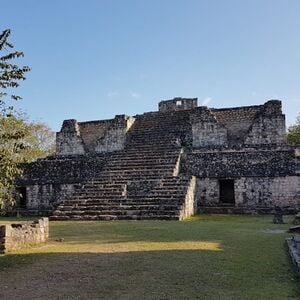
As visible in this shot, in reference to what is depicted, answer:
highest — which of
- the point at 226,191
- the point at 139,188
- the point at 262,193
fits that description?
the point at 139,188

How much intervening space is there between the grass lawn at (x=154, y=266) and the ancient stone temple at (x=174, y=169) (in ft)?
14.5

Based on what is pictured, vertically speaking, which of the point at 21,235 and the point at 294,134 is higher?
the point at 294,134

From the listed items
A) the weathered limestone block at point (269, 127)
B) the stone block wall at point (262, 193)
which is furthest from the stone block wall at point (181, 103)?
the stone block wall at point (262, 193)

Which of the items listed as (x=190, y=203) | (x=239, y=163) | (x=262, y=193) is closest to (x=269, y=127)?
(x=239, y=163)

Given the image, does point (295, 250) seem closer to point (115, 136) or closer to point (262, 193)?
point (262, 193)

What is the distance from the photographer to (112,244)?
914 cm

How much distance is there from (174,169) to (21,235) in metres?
9.24

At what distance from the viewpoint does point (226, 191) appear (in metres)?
18.5

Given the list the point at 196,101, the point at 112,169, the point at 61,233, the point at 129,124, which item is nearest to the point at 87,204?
the point at 112,169

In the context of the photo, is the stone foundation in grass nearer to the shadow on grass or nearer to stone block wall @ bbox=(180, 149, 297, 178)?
the shadow on grass

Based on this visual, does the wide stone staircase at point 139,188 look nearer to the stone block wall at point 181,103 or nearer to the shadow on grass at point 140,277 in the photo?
the stone block wall at point 181,103

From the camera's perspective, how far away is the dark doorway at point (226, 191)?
18.2 metres

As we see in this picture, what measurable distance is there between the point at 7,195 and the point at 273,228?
7117 mm

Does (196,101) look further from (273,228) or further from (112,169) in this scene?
(273,228)
